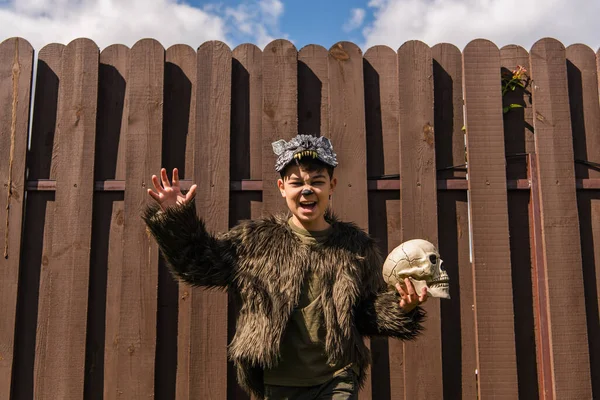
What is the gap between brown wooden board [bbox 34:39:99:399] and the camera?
10.5ft

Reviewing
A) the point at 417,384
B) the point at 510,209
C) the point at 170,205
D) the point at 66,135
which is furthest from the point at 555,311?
the point at 66,135

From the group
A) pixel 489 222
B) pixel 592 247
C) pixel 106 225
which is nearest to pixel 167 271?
pixel 106 225

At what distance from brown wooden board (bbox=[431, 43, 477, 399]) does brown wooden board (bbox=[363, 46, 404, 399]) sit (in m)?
0.27

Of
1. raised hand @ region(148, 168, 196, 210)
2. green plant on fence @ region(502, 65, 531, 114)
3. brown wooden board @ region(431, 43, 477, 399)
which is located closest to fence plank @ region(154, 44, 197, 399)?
raised hand @ region(148, 168, 196, 210)

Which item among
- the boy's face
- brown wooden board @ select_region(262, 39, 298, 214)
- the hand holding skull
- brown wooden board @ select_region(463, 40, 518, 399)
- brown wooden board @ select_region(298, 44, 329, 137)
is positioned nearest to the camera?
the hand holding skull

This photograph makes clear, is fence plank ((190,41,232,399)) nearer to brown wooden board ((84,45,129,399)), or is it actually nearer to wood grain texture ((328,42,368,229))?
brown wooden board ((84,45,129,399))

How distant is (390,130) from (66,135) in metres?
2.06

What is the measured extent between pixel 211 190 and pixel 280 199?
1.42 ft

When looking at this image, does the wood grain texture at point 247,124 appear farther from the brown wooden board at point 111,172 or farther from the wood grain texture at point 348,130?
the brown wooden board at point 111,172

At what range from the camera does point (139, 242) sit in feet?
10.8

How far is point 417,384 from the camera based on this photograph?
10.4ft

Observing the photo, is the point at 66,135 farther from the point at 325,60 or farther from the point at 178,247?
the point at 325,60

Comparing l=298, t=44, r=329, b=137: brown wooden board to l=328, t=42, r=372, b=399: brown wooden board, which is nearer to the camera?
l=328, t=42, r=372, b=399: brown wooden board

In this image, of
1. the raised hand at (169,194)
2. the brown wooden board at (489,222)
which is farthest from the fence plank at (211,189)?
the brown wooden board at (489,222)
